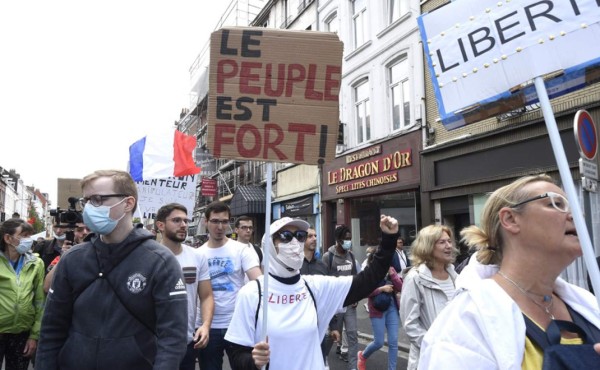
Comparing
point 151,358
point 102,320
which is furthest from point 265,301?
point 102,320

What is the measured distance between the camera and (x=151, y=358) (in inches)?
105

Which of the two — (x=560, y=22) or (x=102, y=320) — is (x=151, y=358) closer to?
(x=102, y=320)

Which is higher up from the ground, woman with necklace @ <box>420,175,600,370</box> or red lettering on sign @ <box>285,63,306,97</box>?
red lettering on sign @ <box>285,63,306,97</box>

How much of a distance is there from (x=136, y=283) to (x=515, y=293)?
1.94 m

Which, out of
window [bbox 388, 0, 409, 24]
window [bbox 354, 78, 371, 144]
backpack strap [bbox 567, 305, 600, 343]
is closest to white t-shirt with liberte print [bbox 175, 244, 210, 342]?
backpack strap [bbox 567, 305, 600, 343]

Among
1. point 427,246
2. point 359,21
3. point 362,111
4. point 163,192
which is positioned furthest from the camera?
point 359,21

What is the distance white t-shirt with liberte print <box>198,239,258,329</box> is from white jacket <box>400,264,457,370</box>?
1.62 m

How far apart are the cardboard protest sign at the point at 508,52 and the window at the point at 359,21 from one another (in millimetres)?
15637

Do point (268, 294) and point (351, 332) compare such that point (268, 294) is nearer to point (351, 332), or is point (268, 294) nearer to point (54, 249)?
point (351, 332)

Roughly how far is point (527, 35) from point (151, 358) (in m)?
2.52

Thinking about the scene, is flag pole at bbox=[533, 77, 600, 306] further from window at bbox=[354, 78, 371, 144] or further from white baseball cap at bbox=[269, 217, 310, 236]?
window at bbox=[354, 78, 371, 144]

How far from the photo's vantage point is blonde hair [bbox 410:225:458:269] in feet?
14.5

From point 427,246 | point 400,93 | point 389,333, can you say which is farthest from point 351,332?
point 400,93

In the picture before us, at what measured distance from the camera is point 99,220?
9.21ft
